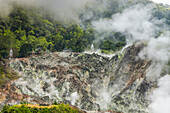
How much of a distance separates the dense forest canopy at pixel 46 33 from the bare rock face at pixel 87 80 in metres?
4.90

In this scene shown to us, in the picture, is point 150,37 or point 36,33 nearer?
point 150,37

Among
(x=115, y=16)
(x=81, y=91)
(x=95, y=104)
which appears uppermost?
(x=115, y=16)

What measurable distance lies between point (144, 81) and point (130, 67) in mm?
4252

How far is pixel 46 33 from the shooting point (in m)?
46.0

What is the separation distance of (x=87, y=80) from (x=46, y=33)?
56.2 feet

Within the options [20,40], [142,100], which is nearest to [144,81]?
[142,100]

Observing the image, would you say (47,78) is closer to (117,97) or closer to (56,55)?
(56,55)

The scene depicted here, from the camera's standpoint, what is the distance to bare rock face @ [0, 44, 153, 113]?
29.4 meters

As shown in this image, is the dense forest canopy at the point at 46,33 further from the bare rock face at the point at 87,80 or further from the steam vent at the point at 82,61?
the bare rock face at the point at 87,80

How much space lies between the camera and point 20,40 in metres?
40.4

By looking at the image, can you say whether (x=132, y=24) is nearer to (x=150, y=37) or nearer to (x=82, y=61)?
(x=150, y=37)

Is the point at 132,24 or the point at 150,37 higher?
the point at 132,24

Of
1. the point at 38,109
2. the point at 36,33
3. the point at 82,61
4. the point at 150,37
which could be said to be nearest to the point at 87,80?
the point at 82,61

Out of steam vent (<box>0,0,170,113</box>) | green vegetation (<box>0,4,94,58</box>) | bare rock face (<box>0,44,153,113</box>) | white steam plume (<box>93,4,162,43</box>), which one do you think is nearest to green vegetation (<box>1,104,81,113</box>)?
steam vent (<box>0,0,170,113</box>)
